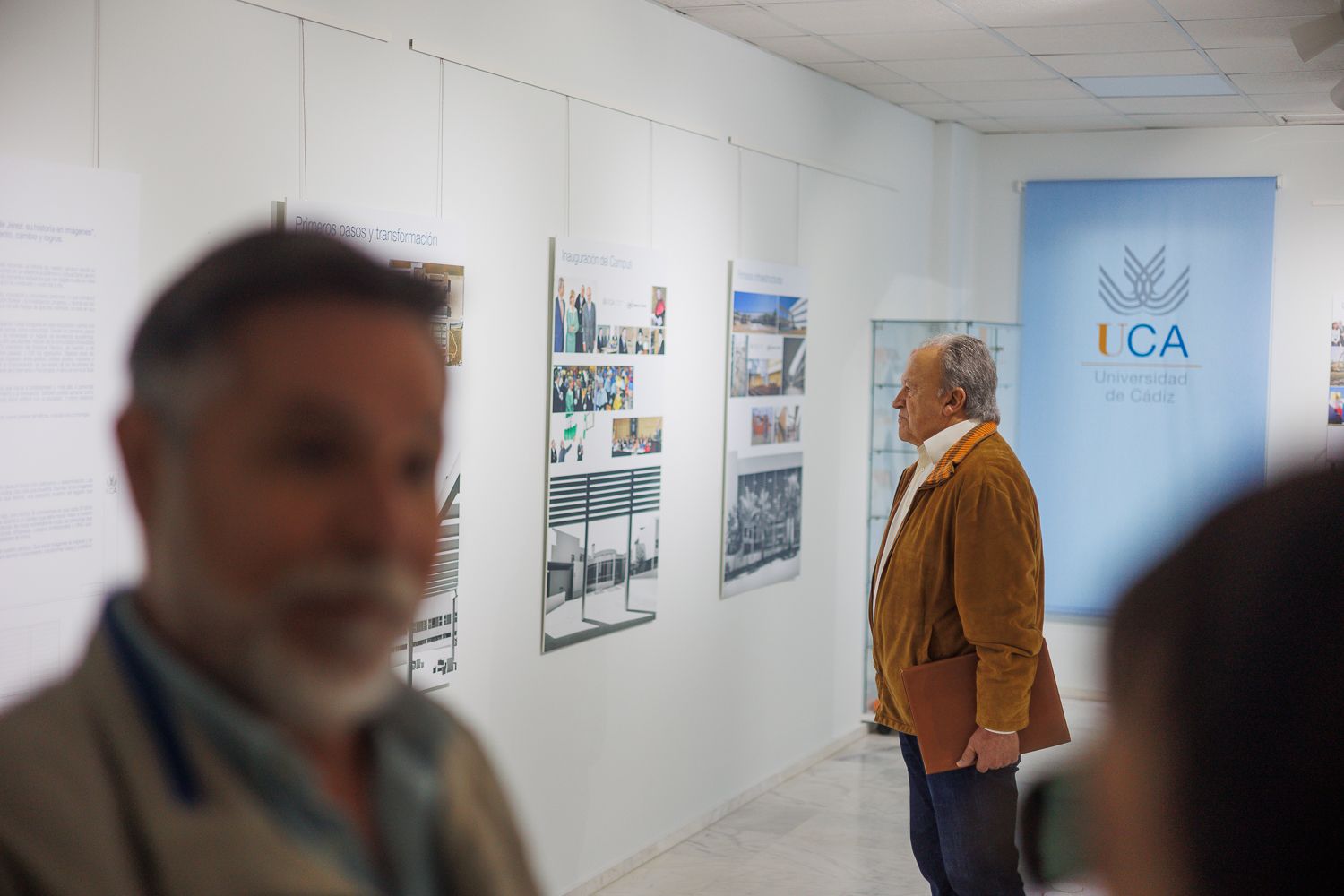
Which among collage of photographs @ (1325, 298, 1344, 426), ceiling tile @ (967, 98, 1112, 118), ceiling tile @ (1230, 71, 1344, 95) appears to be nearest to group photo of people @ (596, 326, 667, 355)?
ceiling tile @ (967, 98, 1112, 118)

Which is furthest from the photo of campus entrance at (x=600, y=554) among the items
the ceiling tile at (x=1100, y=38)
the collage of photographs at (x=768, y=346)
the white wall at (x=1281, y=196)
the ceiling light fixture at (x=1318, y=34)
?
the white wall at (x=1281, y=196)

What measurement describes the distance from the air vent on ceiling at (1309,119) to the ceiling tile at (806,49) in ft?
10.3

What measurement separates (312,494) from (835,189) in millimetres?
6361

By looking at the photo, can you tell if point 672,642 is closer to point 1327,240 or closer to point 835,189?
point 835,189

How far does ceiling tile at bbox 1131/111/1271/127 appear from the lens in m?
7.56

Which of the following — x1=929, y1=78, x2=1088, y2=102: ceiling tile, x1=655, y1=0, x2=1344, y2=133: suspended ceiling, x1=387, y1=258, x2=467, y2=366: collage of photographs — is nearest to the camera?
x1=387, y1=258, x2=467, y2=366: collage of photographs

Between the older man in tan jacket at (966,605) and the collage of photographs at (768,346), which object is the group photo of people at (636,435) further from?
the older man in tan jacket at (966,605)

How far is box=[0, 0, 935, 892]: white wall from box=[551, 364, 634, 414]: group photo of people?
3.6 inches

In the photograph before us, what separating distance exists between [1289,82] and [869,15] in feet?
8.94

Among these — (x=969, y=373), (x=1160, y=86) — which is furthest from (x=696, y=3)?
(x=1160, y=86)

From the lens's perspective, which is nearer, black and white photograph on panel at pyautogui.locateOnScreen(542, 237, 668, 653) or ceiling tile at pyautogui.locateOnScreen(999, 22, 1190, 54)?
black and white photograph on panel at pyautogui.locateOnScreen(542, 237, 668, 653)

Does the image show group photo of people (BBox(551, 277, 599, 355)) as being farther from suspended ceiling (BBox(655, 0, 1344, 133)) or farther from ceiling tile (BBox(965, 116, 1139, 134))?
ceiling tile (BBox(965, 116, 1139, 134))

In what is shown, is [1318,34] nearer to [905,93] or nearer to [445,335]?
[905,93]

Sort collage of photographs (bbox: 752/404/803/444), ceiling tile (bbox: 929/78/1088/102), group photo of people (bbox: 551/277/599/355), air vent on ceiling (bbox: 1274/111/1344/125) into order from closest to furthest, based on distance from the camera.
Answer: group photo of people (bbox: 551/277/599/355), collage of photographs (bbox: 752/404/803/444), ceiling tile (bbox: 929/78/1088/102), air vent on ceiling (bbox: 1274/111/1344/125)
